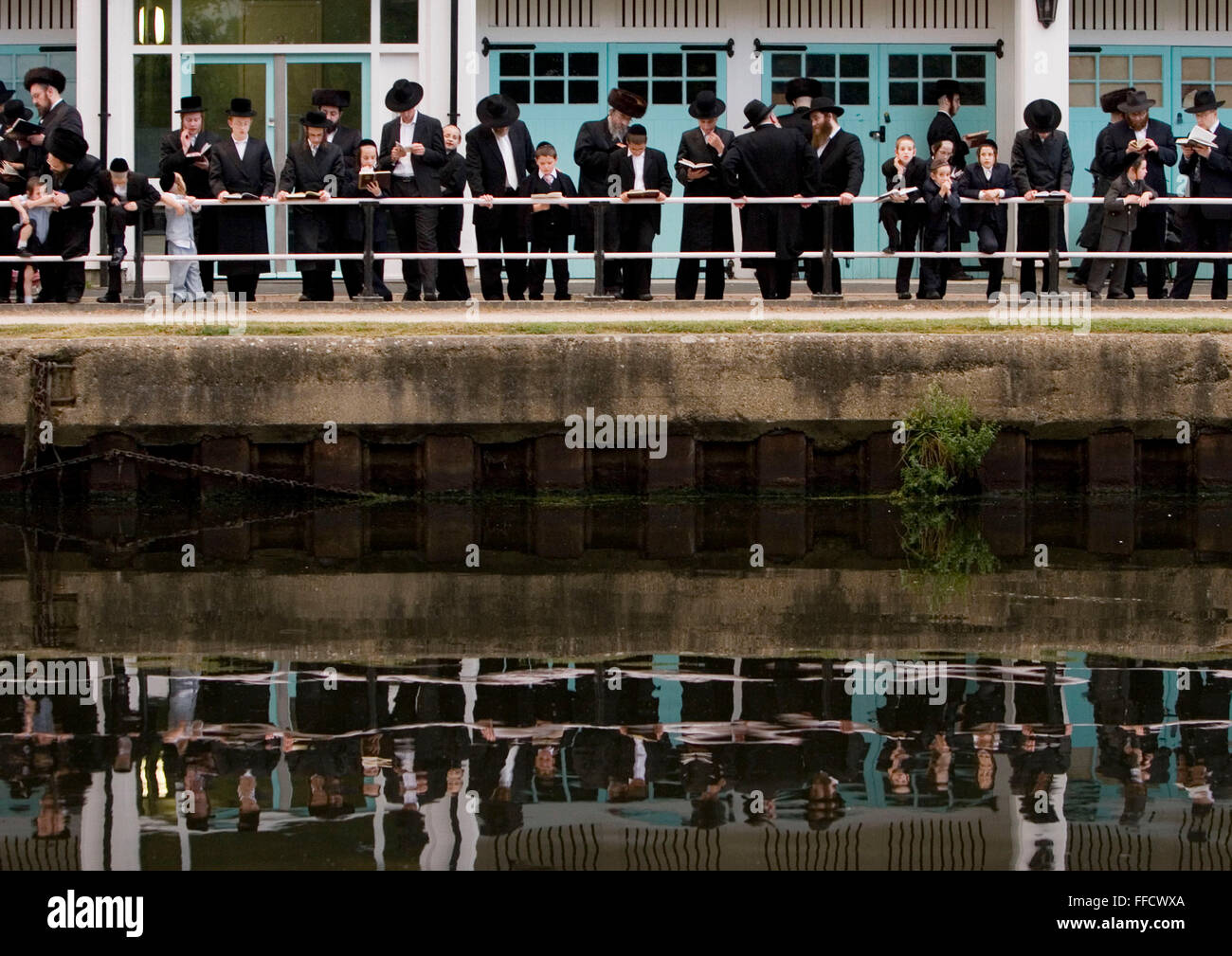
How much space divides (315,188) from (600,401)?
3.76m

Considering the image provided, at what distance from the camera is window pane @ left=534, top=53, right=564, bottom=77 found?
21.7m

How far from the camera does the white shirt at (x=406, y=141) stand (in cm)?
1727

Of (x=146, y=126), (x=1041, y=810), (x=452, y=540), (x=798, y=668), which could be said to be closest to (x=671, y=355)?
(x=452, y=540)

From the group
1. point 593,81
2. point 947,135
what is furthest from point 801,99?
point 593,81

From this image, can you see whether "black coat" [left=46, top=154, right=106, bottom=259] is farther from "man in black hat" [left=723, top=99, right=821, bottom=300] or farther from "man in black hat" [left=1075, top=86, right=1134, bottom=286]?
"man in black hat" [left=1075, top=86, right=1134, bottom=286]

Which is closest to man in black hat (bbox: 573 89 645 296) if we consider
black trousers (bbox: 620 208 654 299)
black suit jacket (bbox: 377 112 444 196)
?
black trousers (bbox: 620 208 654 299)

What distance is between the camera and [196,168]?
56.6 feet

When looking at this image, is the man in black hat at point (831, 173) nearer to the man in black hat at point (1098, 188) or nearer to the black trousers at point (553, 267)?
the black trousers at point (553, 267)

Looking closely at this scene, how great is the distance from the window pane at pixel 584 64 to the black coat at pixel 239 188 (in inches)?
210

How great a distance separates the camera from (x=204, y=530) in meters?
14.1

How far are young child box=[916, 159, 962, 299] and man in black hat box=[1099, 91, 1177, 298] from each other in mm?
1238

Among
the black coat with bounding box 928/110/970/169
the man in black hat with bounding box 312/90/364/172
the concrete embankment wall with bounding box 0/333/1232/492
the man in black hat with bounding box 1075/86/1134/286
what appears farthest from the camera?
the black coat with bounding box 928/110/970/169

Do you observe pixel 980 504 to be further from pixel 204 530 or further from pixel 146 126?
pixel 146 126

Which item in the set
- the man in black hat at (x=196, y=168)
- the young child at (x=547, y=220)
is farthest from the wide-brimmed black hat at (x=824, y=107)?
the man in black hat at (x=196, y=168)
